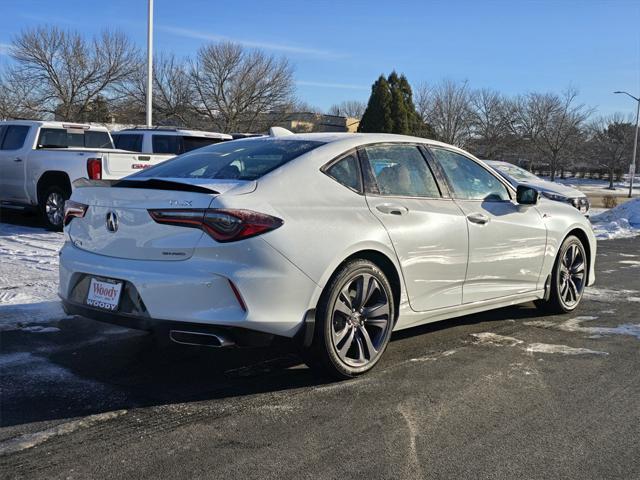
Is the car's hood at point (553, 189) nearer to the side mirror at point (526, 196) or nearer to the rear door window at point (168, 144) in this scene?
the rear door window at point (168, 144)

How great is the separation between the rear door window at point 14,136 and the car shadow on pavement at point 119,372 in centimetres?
702

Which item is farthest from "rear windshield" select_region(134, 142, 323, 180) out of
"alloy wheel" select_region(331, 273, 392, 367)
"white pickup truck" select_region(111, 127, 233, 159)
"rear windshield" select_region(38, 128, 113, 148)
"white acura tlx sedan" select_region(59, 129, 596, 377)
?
"white pickup truck" select_region(111, 127, 233, 159)

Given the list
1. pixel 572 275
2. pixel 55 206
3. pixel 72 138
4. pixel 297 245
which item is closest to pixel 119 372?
pixel 297 245

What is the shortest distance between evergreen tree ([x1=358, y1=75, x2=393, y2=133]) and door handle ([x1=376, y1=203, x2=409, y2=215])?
40.2m

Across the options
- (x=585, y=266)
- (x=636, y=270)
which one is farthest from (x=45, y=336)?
(x=636, y=270)

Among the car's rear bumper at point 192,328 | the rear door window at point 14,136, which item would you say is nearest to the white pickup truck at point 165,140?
the rear door window at point 14,136

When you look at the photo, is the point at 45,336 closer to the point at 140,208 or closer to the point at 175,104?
the point at 140,208

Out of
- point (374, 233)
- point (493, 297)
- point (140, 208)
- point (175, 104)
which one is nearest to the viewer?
point (140, 208)

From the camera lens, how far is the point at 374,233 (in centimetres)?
432

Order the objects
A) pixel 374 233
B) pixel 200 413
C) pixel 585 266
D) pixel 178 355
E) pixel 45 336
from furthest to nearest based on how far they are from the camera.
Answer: pixel 585 266 → pixel 45 336 → pixel 178 355 → pixel 374 233 → pixel 200 413

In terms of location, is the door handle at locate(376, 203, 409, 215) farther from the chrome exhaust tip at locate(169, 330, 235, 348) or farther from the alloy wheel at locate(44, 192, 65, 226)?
the alloy wheel at locate(44, 192, 65, 226)

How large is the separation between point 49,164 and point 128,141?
12.9ft

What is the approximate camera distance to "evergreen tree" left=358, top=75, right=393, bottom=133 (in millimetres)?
44844

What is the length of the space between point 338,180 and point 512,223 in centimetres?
192
